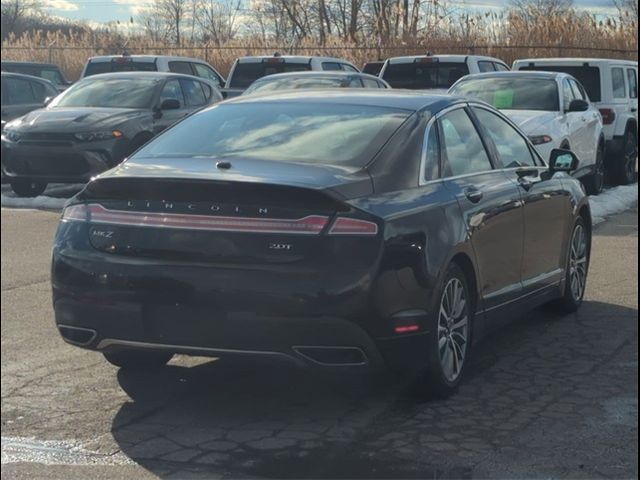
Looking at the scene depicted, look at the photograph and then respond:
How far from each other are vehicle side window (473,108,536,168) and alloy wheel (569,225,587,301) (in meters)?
0.69

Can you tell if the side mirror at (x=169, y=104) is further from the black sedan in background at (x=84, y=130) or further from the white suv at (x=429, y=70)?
the white suv at (x=429, y=70)

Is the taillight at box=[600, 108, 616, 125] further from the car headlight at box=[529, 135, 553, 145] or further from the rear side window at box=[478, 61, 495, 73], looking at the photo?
the car headlight at box=[529, 135, 553, 145]

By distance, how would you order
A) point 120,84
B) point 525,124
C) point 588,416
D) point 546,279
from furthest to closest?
point 120,84 → point 525,124 → point 546,279 → point 588,416

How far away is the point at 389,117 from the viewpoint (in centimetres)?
632

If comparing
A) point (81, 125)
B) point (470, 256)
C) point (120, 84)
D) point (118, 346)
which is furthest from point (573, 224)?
point (120, 84)

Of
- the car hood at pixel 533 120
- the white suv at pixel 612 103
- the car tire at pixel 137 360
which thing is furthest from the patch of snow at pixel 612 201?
the car tire at pixel 137 360

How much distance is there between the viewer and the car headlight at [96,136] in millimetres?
14328

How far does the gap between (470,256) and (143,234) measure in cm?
175

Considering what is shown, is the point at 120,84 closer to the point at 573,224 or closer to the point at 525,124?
the point at 525,124

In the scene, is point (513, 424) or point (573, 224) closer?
point (513, 424)

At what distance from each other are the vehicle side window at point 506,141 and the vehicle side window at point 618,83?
11179 millimetres

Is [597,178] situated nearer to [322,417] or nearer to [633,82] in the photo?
[633,82]

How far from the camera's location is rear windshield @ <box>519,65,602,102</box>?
1842 cm

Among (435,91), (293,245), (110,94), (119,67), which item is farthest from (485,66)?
(293,245)
